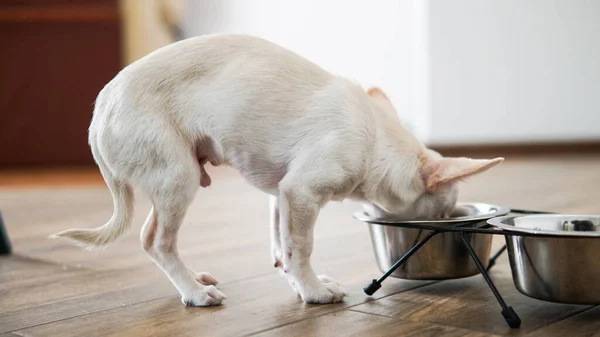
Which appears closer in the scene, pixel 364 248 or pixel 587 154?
pixel 364 248

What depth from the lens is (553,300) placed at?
4.90 ft

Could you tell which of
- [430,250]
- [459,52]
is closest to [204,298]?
[430,250]

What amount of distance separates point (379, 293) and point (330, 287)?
129 millimetres

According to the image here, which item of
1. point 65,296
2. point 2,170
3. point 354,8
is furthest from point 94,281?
point 354,8

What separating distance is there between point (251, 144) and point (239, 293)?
368 millimetres

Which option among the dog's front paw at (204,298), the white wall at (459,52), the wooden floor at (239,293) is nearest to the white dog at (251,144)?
the dog's front paw at (204,298)

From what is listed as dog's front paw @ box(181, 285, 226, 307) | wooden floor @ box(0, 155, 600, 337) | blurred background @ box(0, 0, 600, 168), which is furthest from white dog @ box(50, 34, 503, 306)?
blurred background @ box(0, 0, 600, 168)

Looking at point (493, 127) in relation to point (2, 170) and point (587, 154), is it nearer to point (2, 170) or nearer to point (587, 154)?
point (587, 154)

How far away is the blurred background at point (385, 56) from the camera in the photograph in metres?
5.58

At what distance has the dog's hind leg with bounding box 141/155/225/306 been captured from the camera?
163 cm

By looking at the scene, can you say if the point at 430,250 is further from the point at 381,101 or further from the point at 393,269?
the point at 381,101

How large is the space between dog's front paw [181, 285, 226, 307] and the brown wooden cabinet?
13.6ft

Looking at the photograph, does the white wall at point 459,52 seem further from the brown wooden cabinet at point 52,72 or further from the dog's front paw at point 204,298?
the dog's front paw at point 204,298

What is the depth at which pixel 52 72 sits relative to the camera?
5.63 metres
